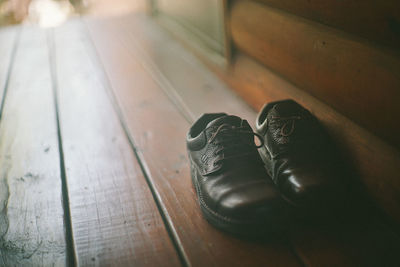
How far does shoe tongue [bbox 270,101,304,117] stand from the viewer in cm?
110

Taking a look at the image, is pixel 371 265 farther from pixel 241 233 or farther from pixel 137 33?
pixel 137 33

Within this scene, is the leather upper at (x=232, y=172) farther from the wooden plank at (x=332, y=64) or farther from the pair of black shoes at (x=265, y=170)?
the wooden plank at (x=332, y=64)

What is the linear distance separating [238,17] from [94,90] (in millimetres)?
822

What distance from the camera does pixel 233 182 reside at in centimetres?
95

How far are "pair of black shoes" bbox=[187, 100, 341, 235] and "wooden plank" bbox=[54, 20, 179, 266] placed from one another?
0.17 meters

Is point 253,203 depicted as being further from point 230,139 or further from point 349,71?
point 349,71

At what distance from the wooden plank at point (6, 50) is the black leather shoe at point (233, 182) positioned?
1396mm

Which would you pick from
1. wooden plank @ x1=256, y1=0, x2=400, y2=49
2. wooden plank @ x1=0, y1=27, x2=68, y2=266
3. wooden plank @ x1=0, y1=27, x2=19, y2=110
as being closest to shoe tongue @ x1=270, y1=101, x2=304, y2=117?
wooden plank @ x1=256, y1=0, x2=400, y2=49

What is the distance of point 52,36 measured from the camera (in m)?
2.97

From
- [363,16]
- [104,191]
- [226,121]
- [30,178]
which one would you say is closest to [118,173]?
[104,191]

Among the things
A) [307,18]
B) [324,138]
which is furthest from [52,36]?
[324,138]

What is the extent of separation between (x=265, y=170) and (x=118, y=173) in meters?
0.52

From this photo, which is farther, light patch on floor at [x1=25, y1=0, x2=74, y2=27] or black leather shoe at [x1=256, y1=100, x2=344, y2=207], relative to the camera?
light patch on floor at [x1=25, y1=0, x2=74, y2=27]

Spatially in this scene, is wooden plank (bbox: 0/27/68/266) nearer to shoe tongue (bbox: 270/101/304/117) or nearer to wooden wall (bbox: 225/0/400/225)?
shoe tongue (bbox: 270/101/304/117)
